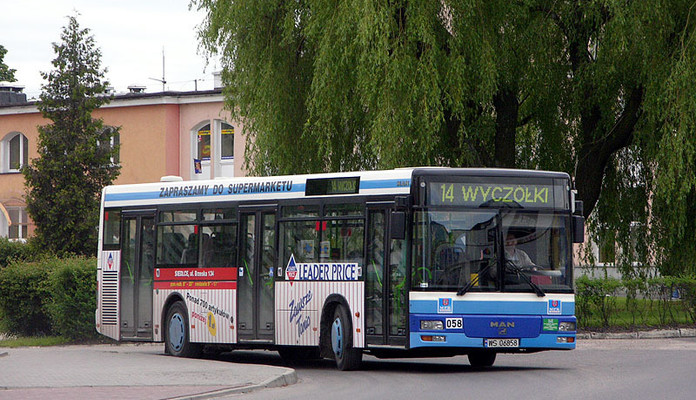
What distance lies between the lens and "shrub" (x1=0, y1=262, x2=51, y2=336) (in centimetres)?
2725

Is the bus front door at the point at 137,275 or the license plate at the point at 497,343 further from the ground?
the bus front door at the point at 137,275

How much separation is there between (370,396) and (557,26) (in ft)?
42.6

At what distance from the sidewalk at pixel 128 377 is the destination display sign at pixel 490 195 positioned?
120 inches

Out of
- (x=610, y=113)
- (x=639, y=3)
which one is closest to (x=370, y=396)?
(x=639, y=3)

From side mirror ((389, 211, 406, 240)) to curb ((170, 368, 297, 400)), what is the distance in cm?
224

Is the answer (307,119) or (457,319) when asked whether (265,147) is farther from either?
(457,319)

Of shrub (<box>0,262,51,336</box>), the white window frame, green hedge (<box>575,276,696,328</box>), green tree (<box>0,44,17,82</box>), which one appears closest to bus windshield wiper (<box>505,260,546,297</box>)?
green hedge (<box>575,276,696,328</box>)

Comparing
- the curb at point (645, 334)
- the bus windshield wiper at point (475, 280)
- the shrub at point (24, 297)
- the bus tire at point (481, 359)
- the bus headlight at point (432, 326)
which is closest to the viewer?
the bus headlight at point (432, 326)

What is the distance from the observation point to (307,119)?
964 inches

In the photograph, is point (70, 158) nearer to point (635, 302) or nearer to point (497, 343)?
point (635, 302)

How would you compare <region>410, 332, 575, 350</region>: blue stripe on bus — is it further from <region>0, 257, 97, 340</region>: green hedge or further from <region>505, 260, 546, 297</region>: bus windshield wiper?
<region>0, 257, 97, 340</region>: green hedge

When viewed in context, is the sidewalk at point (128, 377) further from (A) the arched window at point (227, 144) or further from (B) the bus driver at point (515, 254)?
(A) the arched window at point (227, 144)

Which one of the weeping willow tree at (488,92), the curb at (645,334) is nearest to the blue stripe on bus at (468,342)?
the weeping willow tree at (488,92)

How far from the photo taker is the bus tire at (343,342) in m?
16.8
